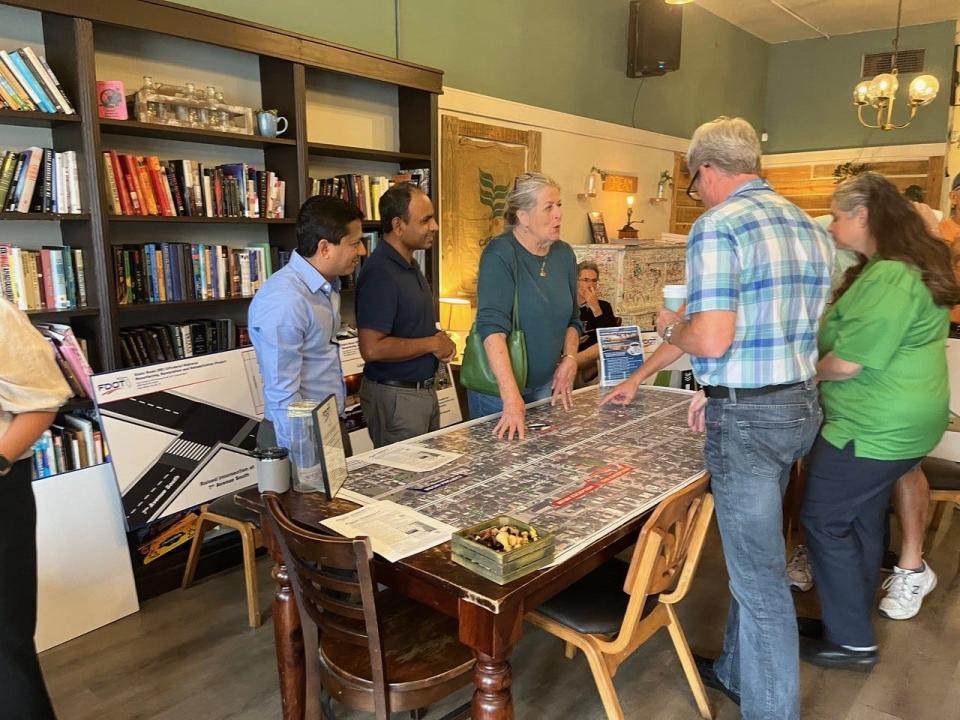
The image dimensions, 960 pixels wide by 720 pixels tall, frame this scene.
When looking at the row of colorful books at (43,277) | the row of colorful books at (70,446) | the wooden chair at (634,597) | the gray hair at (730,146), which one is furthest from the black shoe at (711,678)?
the row of colorful books at (43,277)

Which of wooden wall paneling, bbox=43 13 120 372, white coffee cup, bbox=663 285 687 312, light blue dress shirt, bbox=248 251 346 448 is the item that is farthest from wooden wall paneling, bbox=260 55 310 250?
white coffee cup, bbox=663 285 687 312

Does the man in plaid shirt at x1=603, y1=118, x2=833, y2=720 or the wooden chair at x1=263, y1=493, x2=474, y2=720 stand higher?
the man in plaid shirt at x1=603, y1=118, x2=833, y2=720

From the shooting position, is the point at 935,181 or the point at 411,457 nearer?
the point at 411,457

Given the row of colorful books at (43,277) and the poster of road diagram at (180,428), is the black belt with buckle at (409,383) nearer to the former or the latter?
the poster of road diagram at (180,428)

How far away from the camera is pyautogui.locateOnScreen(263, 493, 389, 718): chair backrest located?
147 centimetres

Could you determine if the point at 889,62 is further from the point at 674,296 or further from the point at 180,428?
the point at 180,428

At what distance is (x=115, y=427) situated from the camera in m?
2.72

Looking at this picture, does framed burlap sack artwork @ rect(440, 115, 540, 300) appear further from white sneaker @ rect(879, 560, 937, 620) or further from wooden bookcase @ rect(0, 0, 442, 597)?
white sneaker @ rect(879, 560, 937, 620)

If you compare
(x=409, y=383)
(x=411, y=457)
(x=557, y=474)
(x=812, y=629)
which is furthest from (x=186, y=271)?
(x=812, y=629)

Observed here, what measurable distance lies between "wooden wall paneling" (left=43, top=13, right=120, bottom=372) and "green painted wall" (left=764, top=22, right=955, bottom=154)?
8256 millimetres

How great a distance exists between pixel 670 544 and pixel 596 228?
4673mm

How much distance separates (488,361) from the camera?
2.57 metres

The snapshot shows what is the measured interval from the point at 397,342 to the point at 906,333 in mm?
1744

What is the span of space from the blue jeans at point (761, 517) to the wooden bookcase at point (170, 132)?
91.2 inches
